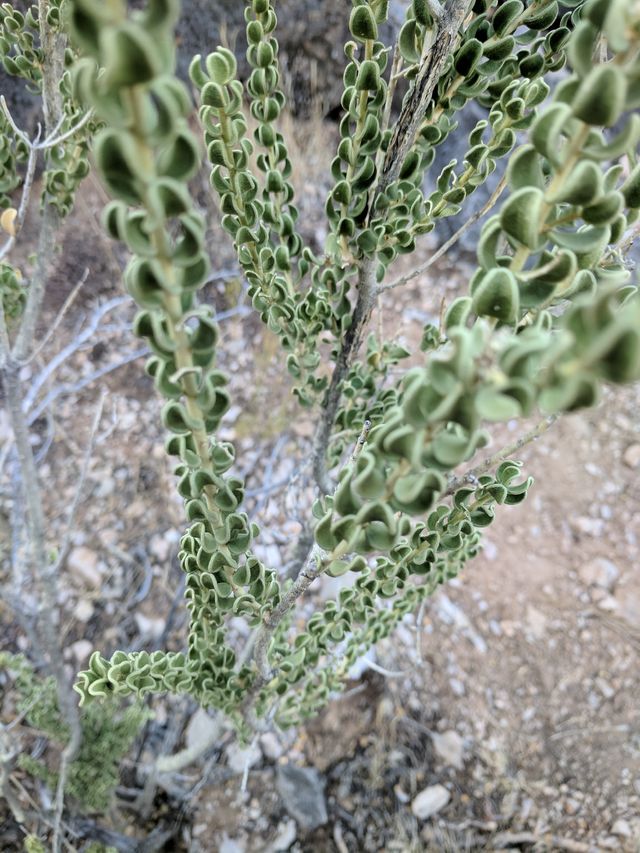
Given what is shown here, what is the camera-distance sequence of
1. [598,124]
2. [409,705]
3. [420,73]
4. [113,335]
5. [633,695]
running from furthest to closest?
[113,335]
[633,695]
[409,705]
[420,73]
[598,124]

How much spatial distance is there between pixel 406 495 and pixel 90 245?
2547mm

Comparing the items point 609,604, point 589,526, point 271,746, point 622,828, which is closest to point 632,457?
point 589,526

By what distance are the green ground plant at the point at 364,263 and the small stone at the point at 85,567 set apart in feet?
2.89

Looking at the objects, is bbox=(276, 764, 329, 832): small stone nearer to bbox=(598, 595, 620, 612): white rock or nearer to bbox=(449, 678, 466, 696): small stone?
bbox=(449, 678, 466, 696): small stone

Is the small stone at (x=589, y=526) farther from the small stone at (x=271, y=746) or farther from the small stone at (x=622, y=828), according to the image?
the small stone at (x=271, y=746)

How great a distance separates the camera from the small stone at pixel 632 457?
249 centimetres

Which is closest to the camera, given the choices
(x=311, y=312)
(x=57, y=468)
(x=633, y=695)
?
(x=311, y=312)

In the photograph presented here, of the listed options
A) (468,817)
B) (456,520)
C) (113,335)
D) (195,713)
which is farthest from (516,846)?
(113,335)

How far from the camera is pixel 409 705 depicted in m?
1.78

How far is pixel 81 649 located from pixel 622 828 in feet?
5.28

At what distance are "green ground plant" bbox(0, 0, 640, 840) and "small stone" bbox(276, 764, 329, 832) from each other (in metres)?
0.46

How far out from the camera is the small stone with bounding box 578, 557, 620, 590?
2.16 metres

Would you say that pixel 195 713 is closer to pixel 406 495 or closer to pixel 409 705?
pixel 409 705

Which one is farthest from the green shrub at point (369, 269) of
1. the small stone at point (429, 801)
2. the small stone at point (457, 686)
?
the small stone at point (457, 686)
